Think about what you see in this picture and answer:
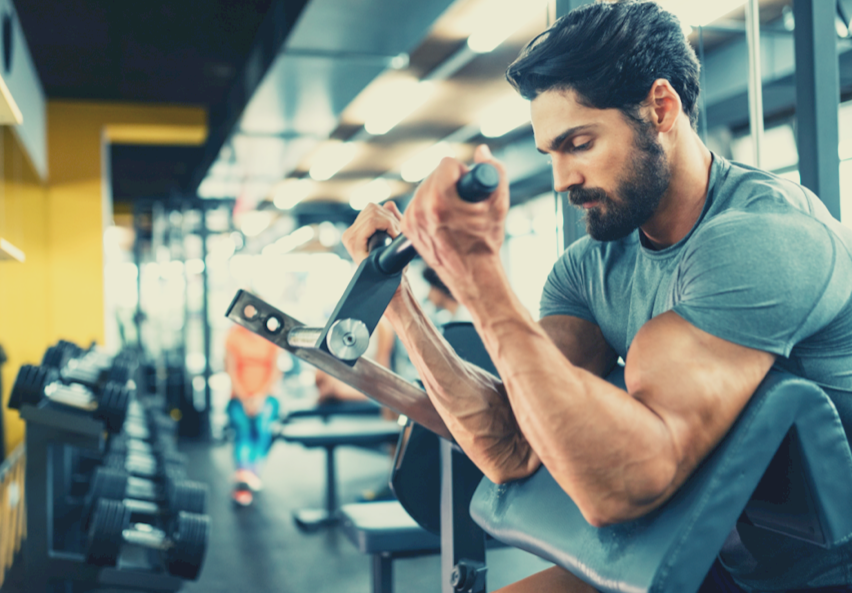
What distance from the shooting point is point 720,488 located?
698 millimetres

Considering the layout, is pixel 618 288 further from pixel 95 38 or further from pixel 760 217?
pixel 95 38

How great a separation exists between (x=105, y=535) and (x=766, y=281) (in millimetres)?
2145

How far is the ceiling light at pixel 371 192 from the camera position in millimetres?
9988

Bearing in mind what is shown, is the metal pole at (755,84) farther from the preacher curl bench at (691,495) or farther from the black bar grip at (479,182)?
the black bar grip at (479,182)

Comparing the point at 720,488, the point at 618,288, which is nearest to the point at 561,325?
the point at 618,288

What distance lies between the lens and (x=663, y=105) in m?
1.06

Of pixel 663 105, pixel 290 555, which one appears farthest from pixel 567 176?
pixel 290 555

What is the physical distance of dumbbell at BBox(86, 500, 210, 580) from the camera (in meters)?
2.19

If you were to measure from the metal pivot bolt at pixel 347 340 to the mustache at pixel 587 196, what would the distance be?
1.47 feet

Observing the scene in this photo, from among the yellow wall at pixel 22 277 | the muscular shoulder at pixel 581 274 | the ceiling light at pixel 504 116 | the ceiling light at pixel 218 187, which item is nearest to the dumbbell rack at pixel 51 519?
the muscular shoulder at pixel 581 274

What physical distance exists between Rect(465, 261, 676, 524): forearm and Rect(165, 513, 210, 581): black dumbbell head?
190 cm

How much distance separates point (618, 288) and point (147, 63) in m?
5.90

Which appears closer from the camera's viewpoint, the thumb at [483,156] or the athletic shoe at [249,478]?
the thumb at [483,156]

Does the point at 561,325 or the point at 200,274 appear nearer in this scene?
the point at 561,325
